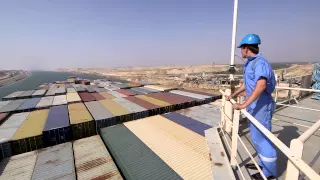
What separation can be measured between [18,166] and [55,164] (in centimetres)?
283

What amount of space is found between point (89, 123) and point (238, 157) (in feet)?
52.0

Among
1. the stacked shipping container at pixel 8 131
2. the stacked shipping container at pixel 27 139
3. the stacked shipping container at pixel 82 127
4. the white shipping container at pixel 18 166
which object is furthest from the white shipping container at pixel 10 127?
the stacked shipping container at pixel 82 127

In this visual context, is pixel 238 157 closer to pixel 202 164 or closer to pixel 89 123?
pixel 202 164

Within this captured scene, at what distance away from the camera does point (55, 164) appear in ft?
38.3

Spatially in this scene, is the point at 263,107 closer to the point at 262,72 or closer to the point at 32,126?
the point at 262,72

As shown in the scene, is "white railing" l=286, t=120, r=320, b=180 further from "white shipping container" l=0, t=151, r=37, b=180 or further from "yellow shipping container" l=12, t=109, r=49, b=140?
"yellow shipping container" l=12, t=109, r=49, b=140

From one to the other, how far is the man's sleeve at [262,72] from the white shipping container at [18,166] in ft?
44.5

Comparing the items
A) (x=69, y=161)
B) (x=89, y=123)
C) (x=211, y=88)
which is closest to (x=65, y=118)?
(x=89, y=123)

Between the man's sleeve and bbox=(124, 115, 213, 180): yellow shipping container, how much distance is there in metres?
7.37

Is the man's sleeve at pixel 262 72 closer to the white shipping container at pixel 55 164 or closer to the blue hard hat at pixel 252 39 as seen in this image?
the blue hard hat at pixel 252 39

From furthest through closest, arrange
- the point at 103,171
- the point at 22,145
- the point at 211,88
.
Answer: the point at 211,88, the point at 22,145, the point at 103,171

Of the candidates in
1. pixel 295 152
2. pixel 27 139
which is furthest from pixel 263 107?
pixel 27 139

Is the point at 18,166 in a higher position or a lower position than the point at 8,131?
lower

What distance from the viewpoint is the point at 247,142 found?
5645mm
